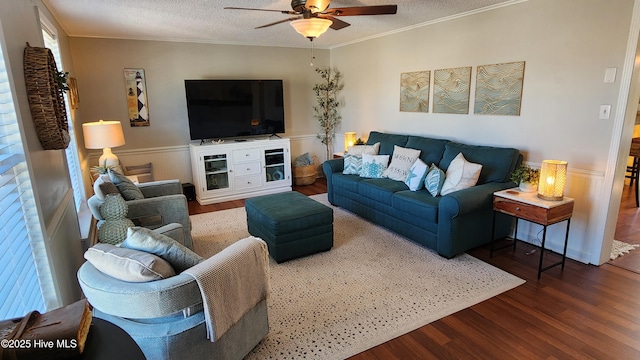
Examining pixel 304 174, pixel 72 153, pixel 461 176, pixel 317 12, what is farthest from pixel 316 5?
pixel 304 174

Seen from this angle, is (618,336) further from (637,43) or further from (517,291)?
(637,43)

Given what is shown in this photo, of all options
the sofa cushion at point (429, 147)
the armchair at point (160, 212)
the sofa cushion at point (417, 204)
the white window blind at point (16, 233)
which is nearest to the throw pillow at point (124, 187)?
the armchair at point (160, 212)

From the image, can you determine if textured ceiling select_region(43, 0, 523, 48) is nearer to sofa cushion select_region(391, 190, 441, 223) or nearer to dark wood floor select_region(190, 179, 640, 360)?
sofa cushion select_region(391, 190, 441, 223)

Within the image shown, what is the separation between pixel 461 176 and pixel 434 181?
264 mm

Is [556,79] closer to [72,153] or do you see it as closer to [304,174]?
[304,174]

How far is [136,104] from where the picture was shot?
502cm

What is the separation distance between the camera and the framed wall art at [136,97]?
4918mm

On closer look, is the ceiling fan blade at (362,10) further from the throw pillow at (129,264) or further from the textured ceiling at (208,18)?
the throw pillow at (129,264)

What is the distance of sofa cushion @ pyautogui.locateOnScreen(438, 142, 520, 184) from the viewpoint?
349 cm

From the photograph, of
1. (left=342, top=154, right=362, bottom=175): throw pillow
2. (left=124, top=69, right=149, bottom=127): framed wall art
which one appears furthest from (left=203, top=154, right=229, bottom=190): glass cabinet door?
(left=342, top=154, right=362, bottom=175): throw pillow

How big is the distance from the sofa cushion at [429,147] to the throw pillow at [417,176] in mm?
307

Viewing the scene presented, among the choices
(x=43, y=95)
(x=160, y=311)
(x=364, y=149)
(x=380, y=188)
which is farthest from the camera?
(x=364, y=149)

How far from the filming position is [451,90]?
4.20m

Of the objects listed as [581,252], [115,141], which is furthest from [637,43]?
Answer: [115,141]
